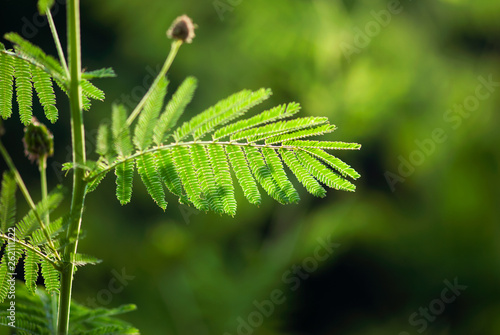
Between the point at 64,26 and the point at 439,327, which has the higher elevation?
the point at 64,26

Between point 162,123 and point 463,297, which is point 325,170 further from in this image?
point 463,297

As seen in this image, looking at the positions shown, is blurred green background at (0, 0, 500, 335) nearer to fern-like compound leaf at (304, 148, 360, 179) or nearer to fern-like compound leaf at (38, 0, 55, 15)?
fern-like compound leaf at (304, 148, 360, 179)

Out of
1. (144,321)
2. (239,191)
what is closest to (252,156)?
(239,191)

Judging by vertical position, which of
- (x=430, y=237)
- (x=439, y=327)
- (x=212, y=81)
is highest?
(x=212, y=81)

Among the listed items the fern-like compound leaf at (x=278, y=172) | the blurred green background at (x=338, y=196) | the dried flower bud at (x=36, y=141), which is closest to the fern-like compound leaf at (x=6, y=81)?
the dried flower bud at (x=36, y=141)

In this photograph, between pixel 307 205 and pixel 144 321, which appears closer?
pixel 144 321

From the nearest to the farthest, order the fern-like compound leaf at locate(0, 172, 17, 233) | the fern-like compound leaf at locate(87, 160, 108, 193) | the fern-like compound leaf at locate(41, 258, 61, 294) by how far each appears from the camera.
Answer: the fern-like compound leaf at locate(0, 172, 17, 233), the fern-like compound leaf at locate(87, 160, 108, 193), the fern-like compound leaf at locate(41, 258, 61, 294)

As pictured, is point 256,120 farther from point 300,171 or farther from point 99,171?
point 99,171

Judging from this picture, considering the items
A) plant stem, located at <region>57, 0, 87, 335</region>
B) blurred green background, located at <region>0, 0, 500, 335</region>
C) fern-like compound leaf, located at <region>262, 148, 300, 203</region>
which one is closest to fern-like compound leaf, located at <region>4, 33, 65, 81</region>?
plant stem, located at <region>57, 0, 87, 335</region>
